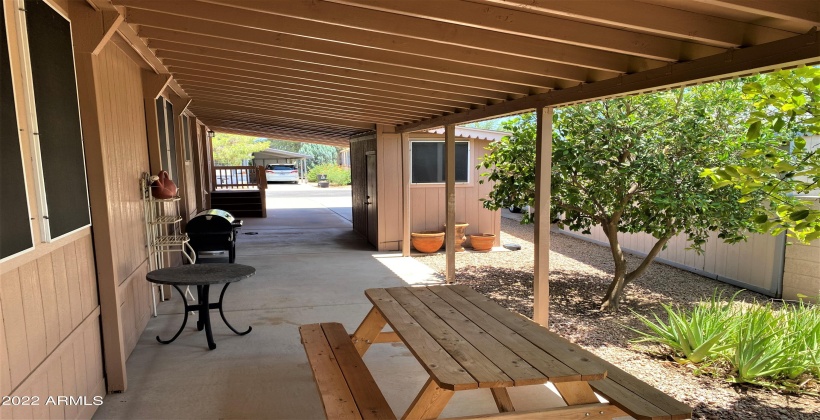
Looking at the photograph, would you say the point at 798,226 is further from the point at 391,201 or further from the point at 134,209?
the point at 391,201

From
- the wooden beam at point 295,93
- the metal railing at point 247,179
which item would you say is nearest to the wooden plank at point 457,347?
the wooden beam at point 295,93

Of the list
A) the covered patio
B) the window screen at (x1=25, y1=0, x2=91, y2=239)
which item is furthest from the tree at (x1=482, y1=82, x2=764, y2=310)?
the window screen at (x1=25, y1=0, x2=91, y2=239)

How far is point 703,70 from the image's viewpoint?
2.70 metres

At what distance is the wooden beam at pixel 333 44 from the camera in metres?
3.27

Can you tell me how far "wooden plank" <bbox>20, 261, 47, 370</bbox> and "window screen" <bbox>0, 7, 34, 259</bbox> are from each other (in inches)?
5.9

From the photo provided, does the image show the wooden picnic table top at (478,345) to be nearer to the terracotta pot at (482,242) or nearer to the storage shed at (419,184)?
the storage shed at (419,184)

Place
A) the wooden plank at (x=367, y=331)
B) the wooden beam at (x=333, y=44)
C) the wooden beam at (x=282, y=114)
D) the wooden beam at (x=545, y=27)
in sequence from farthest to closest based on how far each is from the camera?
the wooden beam at (x=282, y=114), the wooden plank at (x=367, y=331), the wooden beam at (x=333, y=44), the wooden beam at (x=545, y=27)

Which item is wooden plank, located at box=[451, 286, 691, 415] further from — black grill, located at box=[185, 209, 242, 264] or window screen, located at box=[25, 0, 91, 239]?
black grill, located at box=[185, 209, 242, 264]

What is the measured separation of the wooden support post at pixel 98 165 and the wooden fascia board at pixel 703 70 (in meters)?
3.04

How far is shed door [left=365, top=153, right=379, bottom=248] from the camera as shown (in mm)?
9219

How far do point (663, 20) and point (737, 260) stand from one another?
592 centimetres

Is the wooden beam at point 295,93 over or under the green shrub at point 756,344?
over

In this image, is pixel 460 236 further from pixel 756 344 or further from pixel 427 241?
pixel 756 344

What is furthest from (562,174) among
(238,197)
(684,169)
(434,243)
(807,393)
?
Answer: (238,197)
